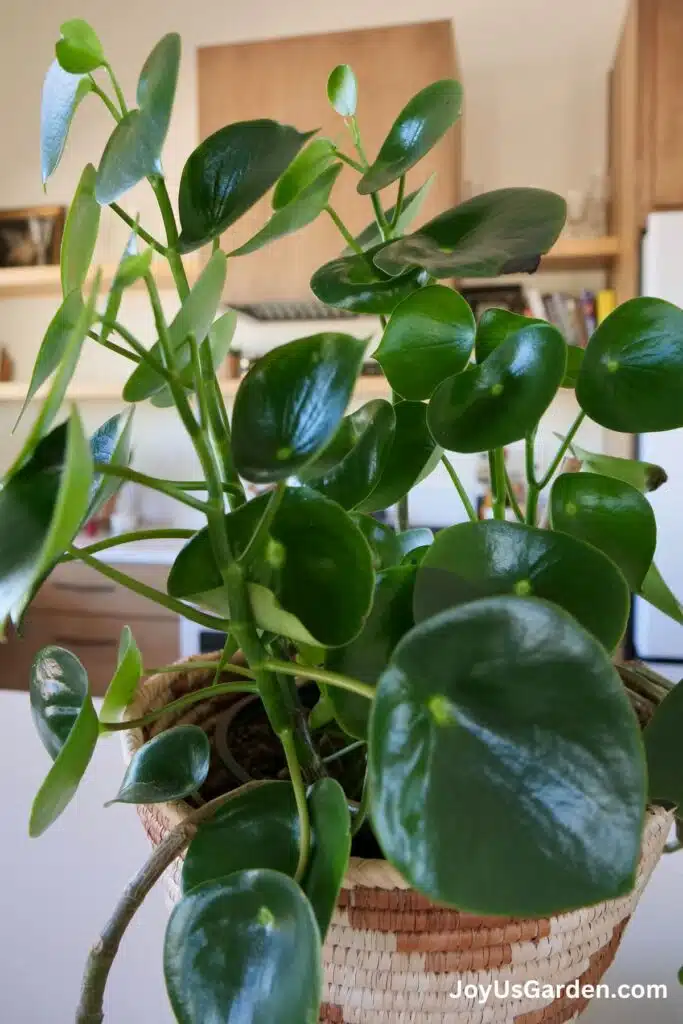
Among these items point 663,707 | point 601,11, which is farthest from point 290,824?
point 601,11

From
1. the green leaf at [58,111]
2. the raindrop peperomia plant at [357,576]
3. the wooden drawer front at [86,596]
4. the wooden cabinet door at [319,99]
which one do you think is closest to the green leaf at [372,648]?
the raindrop peperomia plant at [357,576]

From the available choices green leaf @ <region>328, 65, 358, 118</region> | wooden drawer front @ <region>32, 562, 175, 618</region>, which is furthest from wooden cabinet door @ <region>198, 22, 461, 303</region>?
green leaf @ <region>328, 65, 358, 118</region>

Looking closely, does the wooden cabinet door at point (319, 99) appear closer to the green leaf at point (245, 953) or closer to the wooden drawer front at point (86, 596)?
the wooden drawer front at point (86, 596)

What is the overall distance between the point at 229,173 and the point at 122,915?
0.26 m

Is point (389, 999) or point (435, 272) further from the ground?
point (435, 272)

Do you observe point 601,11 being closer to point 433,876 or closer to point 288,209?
point 288,209

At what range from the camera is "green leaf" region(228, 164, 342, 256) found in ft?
0.99

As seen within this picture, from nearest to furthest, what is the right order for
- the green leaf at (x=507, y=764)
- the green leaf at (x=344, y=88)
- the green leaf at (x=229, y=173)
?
the green leaf at (x=507, y=764) < the green leaf at (x=229, y=173) < the green leaf at (x=344, y=88)

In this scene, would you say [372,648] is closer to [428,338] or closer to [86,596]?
[428,338]

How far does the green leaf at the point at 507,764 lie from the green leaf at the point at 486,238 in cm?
16

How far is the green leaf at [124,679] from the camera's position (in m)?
0.30

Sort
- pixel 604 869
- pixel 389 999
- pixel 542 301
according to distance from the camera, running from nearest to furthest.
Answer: pixel 604 869 → pixel 389 999 → pixel 542 301

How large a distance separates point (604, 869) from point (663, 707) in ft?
0.41

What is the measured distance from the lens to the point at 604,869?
16cm
